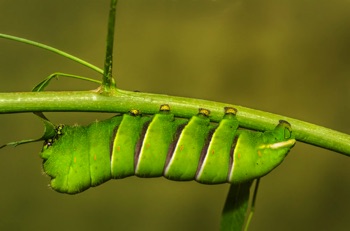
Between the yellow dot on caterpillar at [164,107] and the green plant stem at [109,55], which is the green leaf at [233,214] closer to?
the yellow dot on caterpillar at [164,107]

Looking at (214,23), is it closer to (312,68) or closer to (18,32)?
(312,68)

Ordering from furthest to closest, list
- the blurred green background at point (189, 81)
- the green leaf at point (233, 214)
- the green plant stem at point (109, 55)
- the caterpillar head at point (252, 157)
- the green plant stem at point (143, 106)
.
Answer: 1. the blurred green background at point (189, 81)
2. the caterpillar head at point (252, 157)
3. the green leaf at point (233, 214)
4. the green plant stem at point (143, 106)
5. the green plant stem at point (109, 55)

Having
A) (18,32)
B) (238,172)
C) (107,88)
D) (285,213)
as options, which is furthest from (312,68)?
(107,88)

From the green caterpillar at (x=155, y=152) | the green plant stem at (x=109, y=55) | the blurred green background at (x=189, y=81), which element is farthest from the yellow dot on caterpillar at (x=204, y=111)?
the blurred green background at (x=189, y=81)

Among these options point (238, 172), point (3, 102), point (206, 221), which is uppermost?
point (3, 102)

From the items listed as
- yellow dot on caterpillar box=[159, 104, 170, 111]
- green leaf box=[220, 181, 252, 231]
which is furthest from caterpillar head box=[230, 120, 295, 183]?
yellow dot on caterpillar box=[159, 104, 170, 111]

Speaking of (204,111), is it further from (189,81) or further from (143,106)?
(189,81)
